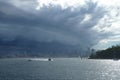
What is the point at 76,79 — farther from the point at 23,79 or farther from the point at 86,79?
the point at 23,79

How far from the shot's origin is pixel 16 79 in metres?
133

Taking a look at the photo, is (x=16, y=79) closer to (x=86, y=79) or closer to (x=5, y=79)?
(x=5, y=79)

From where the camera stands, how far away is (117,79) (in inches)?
5418

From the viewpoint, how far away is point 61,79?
13525 centimetres

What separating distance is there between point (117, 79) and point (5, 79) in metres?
52.2

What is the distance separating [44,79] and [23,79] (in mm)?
9542

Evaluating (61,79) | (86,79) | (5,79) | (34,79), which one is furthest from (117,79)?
(5,79)

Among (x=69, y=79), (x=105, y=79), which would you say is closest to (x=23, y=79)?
(x=69, y=79)

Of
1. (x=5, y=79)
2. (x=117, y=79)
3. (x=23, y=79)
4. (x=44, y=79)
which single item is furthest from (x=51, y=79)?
(x=117, y=79)

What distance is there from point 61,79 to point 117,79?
26505 mm

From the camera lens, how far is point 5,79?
438ft

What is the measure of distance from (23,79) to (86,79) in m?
29.5

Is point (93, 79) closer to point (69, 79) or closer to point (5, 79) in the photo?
point (69, 79)

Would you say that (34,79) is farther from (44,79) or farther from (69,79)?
(69,79)
